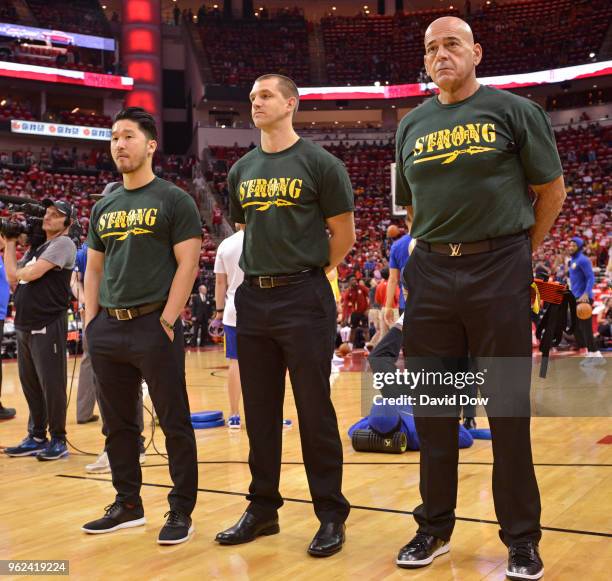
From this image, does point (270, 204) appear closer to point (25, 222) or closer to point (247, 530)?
point (247, 530)

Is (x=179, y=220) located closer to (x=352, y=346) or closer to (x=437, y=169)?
(x=437, y=169)

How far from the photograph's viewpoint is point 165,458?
493cm

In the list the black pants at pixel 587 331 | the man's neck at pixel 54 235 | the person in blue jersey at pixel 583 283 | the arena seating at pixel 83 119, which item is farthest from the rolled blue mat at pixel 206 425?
the arena seating at pixel 83 119

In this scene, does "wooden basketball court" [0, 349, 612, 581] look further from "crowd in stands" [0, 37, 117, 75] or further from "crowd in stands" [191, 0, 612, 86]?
"crowd in stands" [191, 0, 612, 86]

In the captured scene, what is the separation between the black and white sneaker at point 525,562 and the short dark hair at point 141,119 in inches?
93.0

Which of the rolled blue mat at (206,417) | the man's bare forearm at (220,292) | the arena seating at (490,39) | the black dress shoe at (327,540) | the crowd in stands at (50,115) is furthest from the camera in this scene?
the arena seating at (490,39)

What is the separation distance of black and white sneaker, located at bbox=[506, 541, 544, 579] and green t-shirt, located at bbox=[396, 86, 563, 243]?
1128mm

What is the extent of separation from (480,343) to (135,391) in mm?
1601

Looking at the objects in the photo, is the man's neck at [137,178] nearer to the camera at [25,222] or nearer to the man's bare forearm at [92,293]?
the man's bare forearm at [92,293]

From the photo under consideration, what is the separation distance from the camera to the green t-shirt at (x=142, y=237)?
3.29m

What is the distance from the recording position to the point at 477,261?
9.14ft

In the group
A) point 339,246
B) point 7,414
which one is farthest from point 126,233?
point 7,414

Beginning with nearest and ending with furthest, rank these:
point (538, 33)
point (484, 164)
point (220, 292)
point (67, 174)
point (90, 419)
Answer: point (484, 164)
point (220, 292)
point (90, 419)
point (67, 174)
point (538, 33)

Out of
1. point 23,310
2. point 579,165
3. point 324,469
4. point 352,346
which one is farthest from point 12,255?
point 579,165
